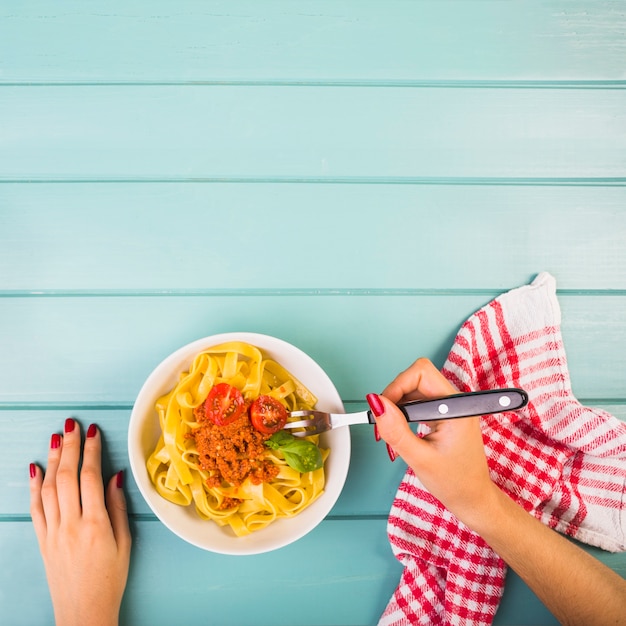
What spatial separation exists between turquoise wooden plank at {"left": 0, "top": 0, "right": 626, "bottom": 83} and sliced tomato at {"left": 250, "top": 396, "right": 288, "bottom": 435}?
736 millimetres

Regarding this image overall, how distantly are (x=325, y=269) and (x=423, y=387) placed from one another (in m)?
0.38

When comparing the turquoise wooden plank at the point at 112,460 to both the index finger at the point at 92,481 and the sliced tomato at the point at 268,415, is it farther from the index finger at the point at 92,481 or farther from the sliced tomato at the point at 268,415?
the sliced tomato at the point at 268,415

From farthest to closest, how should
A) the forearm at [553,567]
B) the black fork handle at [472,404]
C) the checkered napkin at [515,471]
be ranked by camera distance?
the checkered napkin at [515,471] → the forearm at [553,567] → the black fork handle at [472,404]

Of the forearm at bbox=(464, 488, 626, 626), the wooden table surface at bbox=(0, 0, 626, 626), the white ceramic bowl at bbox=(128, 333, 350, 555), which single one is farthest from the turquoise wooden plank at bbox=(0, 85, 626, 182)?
the forearm at bbox=(464, 488, 626, 626)

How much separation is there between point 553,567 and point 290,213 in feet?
2.92

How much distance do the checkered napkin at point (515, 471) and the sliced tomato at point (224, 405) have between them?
43cm

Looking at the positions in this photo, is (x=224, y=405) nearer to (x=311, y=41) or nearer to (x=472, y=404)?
(x=472, y=404)

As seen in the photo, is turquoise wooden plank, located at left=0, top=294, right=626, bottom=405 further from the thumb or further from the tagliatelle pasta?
the thumb

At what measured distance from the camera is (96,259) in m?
1.32

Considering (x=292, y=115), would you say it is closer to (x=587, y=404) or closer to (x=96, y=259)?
(x=96, y=259)

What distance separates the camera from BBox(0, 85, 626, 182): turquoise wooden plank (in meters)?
1.33

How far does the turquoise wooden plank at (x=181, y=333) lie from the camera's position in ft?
4.30

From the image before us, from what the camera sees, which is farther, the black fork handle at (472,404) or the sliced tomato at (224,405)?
the sliced tomato at (224,405)

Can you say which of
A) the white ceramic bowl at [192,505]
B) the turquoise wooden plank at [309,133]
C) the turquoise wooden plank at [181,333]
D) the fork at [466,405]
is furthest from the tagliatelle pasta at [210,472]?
the turquoise wooden plank at [309,133]
